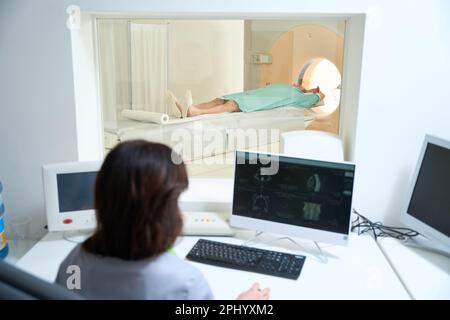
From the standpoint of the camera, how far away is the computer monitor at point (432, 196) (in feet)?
5.04

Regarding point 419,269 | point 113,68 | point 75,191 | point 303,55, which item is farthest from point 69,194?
point 419,269

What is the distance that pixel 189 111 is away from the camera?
2.17 m

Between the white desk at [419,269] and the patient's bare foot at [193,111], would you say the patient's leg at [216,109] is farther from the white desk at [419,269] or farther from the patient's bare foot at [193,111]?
the white desk at [419,269]

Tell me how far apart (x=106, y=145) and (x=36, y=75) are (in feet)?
1.69

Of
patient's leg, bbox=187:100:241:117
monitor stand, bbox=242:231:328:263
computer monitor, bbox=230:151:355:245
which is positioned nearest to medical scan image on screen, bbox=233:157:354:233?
computer monitor, bbox=230:151:355:245

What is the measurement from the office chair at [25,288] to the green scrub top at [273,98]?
1.74 meters

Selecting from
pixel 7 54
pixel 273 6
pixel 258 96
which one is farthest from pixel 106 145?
pixel 273 6

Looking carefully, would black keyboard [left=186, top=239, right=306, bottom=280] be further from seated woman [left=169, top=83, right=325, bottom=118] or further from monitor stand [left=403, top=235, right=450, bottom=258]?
seated woman [left=169, top=83, right=325, bottom=118]

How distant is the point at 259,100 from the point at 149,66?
0.60m

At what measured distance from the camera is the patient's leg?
85.0 inches

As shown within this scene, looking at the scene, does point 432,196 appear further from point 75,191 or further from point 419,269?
point 75,191

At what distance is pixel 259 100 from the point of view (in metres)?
2.14

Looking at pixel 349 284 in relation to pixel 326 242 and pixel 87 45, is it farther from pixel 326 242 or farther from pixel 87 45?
pixel 87 45

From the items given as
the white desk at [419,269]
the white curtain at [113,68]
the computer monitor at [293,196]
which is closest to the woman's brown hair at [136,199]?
the computer monitor at [293,196]
